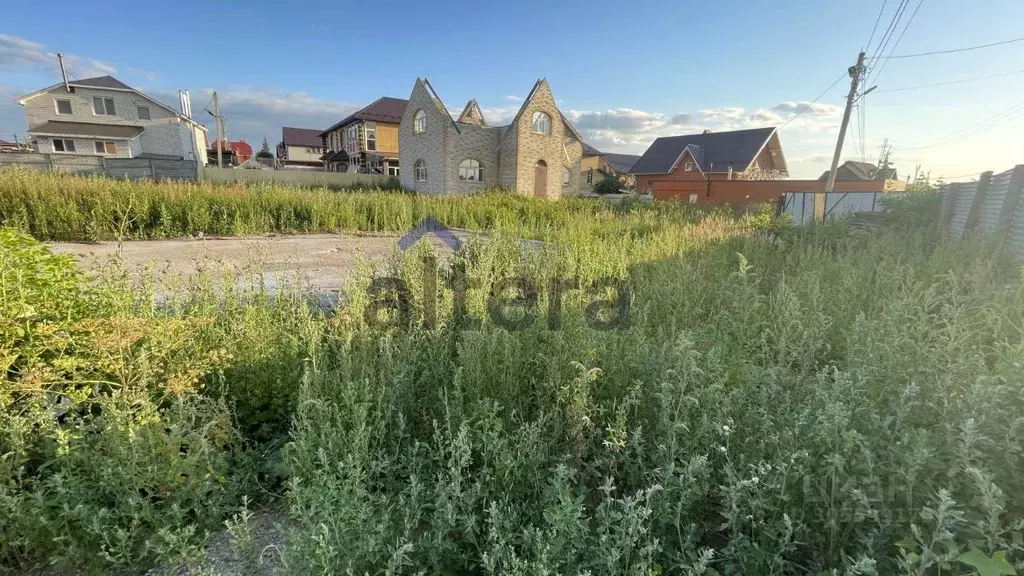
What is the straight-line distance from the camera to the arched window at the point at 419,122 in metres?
22.5

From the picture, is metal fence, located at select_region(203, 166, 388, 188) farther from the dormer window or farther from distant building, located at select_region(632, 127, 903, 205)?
distant building, located at select_region(632, 127, 903, 205)

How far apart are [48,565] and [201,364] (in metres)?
0.90

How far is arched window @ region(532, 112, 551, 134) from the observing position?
2172 cm

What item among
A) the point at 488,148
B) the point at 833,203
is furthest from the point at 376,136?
the point at 833,203

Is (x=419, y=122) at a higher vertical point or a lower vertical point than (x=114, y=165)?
higher

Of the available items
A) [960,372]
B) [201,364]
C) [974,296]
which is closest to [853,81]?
[974,296]

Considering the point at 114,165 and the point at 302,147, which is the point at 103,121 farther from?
the point at 302,147

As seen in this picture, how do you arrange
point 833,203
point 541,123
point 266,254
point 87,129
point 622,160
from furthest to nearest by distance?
1. point 622,160
2. point 87,129
3. point 541,123
4. point 833,203
5. point 266,254

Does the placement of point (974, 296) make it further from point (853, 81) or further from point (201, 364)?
point (853, 81)

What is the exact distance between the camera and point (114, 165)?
18.0 metres

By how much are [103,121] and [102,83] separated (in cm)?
264

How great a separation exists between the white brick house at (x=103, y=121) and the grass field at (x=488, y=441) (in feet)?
126

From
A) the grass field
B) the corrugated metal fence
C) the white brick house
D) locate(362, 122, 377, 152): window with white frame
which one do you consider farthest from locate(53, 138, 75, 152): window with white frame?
the corrugated metal fence

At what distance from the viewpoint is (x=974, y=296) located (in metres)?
3.20
